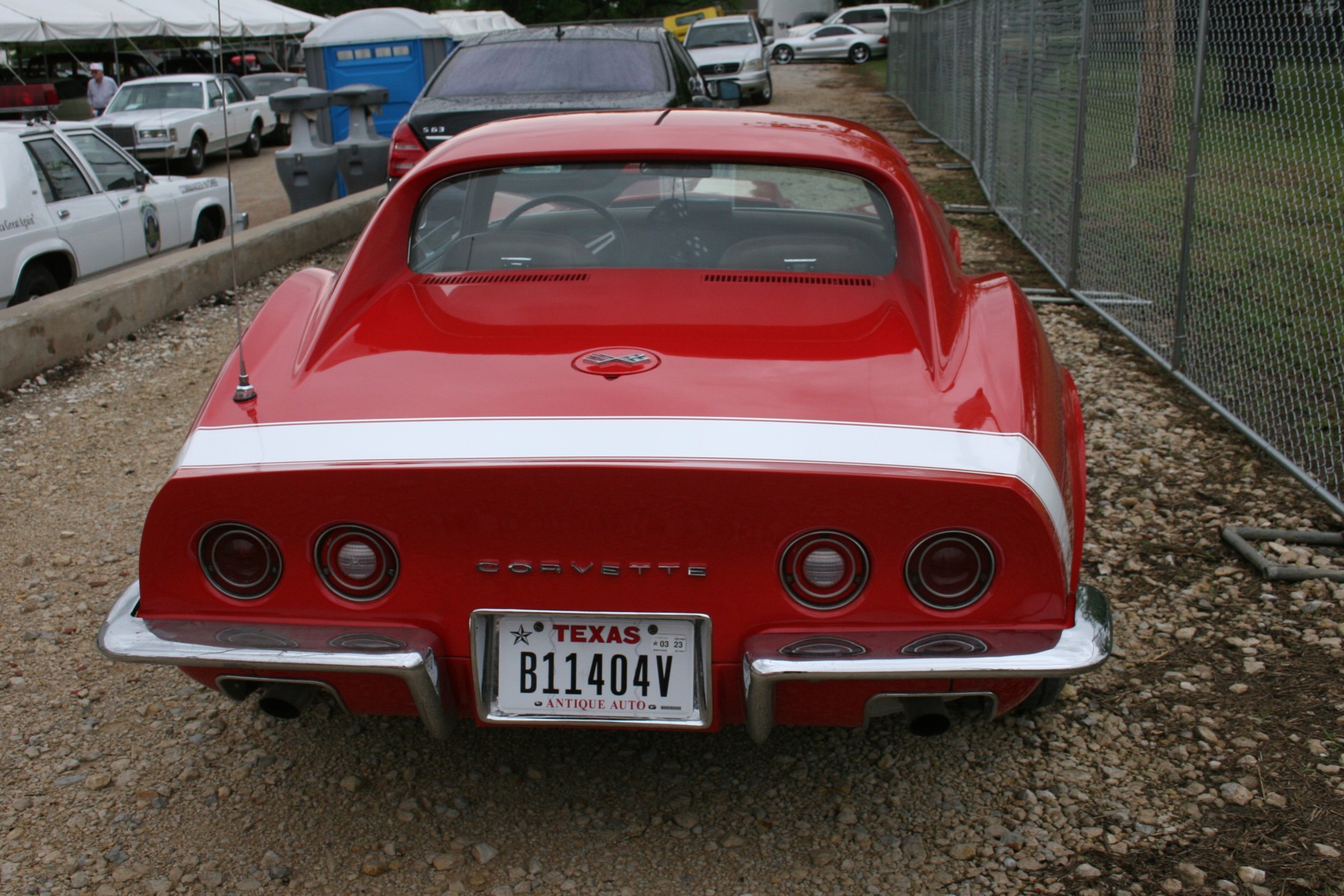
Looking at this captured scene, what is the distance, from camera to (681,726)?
2295mm

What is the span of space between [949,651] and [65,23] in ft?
66.2

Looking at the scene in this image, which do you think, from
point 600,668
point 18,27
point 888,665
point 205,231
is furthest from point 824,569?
point 18,27

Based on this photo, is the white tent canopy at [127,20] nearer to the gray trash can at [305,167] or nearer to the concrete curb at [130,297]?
the gray trash can at [305,167]

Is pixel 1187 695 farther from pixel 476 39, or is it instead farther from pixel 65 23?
pixel 65 23

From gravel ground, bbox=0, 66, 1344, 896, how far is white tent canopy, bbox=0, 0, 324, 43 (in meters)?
17.4

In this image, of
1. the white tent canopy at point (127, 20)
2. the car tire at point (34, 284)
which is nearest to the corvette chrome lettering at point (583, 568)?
the car tire at point (34, 284)

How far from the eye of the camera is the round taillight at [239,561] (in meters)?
2.33

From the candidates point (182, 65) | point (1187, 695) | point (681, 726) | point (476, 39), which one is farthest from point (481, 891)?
point (182, 65)

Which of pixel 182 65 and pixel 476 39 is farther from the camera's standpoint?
pixel 182 65

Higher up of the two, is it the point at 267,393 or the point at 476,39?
the point at 476,39

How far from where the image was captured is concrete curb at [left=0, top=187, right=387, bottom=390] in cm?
617

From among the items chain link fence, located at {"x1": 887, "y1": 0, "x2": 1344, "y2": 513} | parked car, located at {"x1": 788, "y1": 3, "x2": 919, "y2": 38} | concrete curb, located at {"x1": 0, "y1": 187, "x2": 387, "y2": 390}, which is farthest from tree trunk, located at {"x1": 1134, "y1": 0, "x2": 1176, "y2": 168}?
parked car, located at {"x1": 788, "y1": 3, "x2": 919, "y2": 38}

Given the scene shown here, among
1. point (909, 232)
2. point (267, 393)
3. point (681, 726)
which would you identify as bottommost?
point (681, 726)

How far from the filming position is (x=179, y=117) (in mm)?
16516
